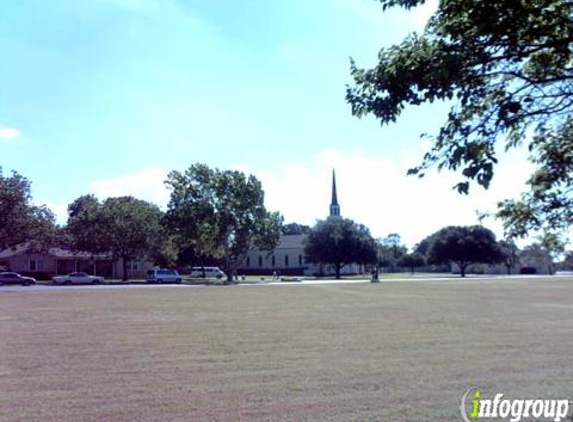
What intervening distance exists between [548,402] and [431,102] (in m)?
4.52

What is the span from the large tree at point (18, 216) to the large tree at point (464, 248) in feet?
227

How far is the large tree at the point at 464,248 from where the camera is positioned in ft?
352

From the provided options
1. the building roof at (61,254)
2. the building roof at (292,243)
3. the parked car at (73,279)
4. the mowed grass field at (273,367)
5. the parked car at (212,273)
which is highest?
the building roof at (292,243)

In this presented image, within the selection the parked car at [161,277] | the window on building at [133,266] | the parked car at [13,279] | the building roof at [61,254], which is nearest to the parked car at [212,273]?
the window on building at [133,266]

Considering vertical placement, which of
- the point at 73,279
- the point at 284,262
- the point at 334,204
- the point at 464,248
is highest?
the point at 334,204

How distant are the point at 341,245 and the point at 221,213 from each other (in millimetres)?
28385

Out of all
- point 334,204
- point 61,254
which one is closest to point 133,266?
point 61,254

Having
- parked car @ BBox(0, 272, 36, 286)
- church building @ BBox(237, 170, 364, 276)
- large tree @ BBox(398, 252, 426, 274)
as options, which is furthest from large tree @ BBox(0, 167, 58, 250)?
large tree @ BBox(398, 252, 426, 274)

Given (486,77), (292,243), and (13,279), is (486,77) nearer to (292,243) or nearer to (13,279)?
(13,279)

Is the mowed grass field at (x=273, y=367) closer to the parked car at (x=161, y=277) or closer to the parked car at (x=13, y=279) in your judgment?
the parked car at (x=13, y=279)

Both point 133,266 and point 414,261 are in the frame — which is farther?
point 414,261

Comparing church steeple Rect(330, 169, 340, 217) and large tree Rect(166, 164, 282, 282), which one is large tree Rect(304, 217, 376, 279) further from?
church steeple Rect(330, 169, 340, 217)

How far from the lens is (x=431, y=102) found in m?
6.07

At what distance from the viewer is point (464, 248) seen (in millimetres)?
108812
